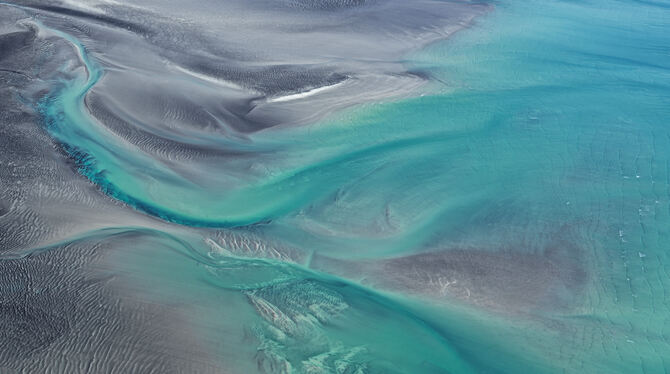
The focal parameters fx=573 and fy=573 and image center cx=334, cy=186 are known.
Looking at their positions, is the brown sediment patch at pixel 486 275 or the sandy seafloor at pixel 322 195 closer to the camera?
the sandy seafloor at pixel 322 195

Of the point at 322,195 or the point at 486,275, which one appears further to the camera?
the point at 322,195

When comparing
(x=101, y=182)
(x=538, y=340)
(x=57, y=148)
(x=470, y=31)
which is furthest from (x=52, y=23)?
(x=538, y=340)

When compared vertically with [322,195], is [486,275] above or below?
below

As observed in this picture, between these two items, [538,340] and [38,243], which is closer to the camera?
[538,340]

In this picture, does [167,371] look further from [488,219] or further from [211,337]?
[488,219]

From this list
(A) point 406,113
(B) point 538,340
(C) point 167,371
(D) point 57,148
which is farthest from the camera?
(A) point 406,113

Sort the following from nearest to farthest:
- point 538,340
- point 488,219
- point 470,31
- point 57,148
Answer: point 538,340 → point 488,219 → point 57,148 → point 470,31

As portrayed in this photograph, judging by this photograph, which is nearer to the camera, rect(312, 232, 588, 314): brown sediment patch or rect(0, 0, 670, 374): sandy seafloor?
rect(0, 0, 670, 374): sandy seafloor

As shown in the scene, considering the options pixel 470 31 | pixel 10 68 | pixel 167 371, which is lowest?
pixel 167 371
